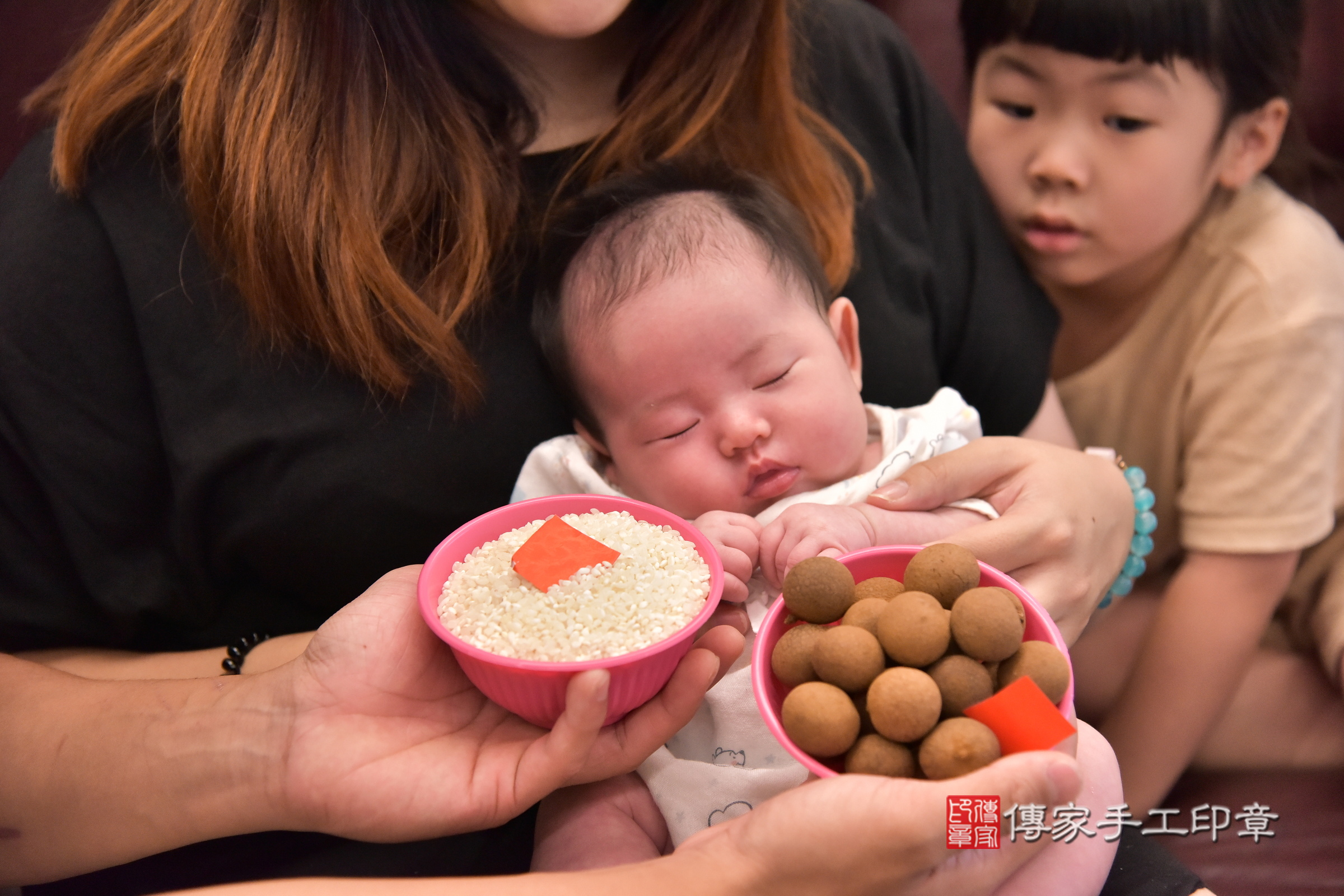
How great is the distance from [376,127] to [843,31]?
0.81 metres

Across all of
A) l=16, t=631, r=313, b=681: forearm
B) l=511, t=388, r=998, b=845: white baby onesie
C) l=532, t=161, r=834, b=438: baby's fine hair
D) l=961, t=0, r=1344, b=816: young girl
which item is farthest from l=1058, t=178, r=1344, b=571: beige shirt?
l=16, t=631, r=313, b=681: forearm

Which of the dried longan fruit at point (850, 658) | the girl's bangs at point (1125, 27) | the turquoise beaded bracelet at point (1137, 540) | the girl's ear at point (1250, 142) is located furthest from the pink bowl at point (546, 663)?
the girl's ear at point (1250, 142)

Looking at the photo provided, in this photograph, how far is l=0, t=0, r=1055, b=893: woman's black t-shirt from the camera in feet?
3.65

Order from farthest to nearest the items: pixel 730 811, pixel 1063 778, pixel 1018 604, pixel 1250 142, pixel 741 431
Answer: pixel 1250 142, pixel 741 431, pixel 730 811, pixel 1018 604, pixel 1063 778

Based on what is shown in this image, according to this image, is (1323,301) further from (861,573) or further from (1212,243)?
(861,573)

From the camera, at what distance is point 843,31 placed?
1543 millimetres

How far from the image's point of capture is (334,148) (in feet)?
3.67

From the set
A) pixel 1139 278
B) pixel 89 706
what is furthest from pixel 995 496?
pixel 89 706

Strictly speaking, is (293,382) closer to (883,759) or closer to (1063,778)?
(883,759)

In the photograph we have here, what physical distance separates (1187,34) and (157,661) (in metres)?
1.74

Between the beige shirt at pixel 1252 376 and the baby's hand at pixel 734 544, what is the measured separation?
91 centimetres

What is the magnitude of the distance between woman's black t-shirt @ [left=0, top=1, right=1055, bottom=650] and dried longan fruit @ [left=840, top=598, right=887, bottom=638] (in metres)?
0.57

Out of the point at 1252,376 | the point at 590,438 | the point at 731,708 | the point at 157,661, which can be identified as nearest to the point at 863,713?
the point at 731,708

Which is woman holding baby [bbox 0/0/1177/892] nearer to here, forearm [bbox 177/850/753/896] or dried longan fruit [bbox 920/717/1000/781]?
forearm [bbox 177/850/753/896]
